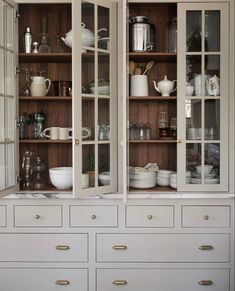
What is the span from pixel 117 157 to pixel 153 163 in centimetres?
40

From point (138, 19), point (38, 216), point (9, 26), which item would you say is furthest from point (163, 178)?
point (9, 26)

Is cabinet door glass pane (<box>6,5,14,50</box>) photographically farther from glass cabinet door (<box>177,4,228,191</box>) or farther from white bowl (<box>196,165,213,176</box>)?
white bowl (<box>196,165,213,176</box>)

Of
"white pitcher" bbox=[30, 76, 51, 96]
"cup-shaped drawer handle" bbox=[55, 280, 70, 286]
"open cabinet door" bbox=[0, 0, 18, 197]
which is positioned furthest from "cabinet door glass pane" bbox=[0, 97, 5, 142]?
"cup-shaped drawer handle" bbox=[55, 280, 70, 286]

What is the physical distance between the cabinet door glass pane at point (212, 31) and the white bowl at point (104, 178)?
110 centimetres

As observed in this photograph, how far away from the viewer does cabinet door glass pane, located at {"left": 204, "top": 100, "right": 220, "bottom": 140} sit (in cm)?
252

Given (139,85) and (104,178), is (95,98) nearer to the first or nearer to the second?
(139,85)

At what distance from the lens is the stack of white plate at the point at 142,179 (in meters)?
2.61

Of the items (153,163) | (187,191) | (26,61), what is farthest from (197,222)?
(26,61)

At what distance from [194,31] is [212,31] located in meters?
0.12

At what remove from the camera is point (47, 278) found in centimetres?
247

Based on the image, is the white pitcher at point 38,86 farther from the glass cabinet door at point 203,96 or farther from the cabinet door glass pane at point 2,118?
the glass cabinet door at point 203,96

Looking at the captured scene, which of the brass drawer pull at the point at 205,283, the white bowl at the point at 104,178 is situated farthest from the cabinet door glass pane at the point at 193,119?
the brass drawer pull at the point at 205,283

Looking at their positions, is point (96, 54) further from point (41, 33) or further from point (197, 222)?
point (197, 222)

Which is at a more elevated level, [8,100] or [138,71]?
[138,71]
